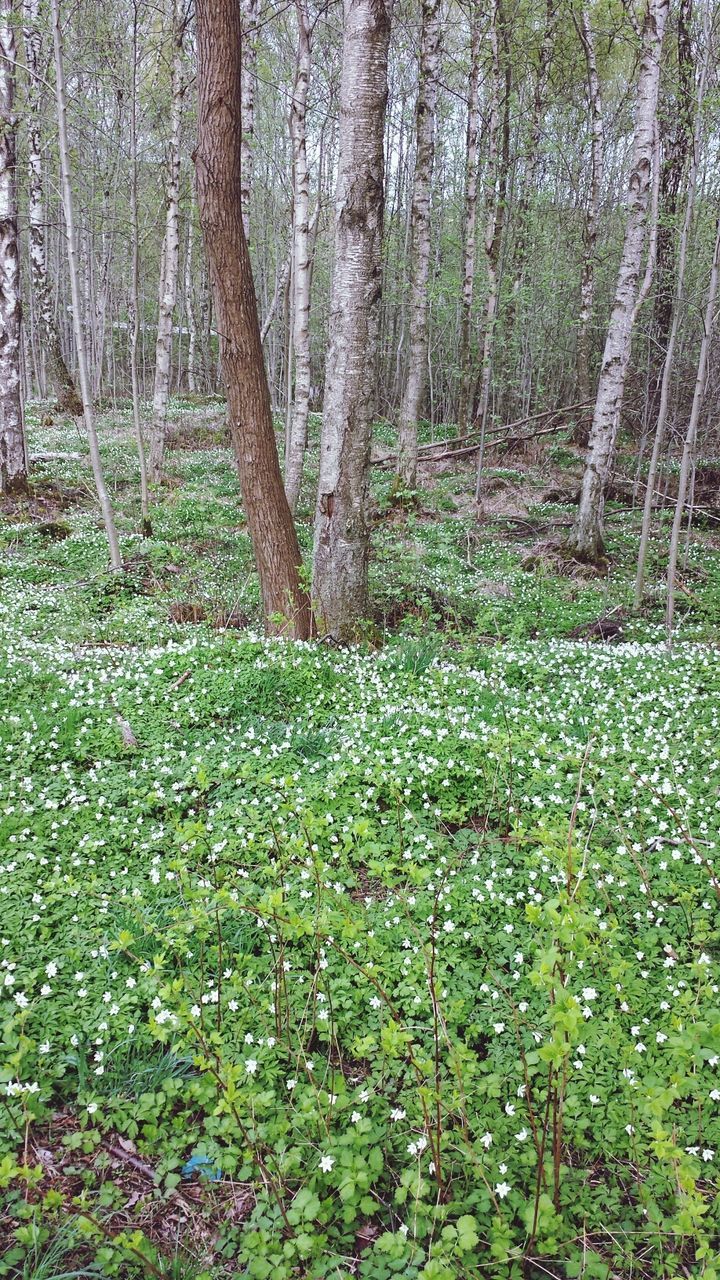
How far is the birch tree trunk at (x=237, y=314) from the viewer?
6.02m

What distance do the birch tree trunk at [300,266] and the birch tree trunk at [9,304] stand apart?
4.71 metres

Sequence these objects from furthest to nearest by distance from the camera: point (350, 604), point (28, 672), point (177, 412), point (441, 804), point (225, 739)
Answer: point (177, 412)
point (350, 604)
point (28, 672)
point (225, 739)
point (441, 804)

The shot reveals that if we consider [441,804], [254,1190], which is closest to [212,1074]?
[254,1190]

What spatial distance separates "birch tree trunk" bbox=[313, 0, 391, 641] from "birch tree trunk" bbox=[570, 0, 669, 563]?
4.68 m

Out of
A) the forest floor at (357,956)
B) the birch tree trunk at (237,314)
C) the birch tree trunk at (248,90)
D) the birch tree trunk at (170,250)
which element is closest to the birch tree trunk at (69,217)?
the birch tree trunk at (237,314)

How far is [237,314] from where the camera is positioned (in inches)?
255

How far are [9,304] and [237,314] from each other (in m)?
8.24

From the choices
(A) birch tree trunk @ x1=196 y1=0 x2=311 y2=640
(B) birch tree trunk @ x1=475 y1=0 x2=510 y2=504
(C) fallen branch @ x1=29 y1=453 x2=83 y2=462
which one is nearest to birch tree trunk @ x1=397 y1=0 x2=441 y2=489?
(B) birch tree trunk @ x1=475 y1=0 x2=510 y2=504

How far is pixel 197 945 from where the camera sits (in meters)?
3.56

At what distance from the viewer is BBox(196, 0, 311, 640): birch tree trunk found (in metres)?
6.02

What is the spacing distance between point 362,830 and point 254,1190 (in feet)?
4.35

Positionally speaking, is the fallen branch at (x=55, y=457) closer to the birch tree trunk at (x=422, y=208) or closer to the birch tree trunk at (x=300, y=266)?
the birch tree trunk at (x=300, y=266)

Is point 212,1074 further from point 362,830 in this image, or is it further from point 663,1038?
point 663,1038

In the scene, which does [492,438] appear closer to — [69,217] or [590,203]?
[590,203]
